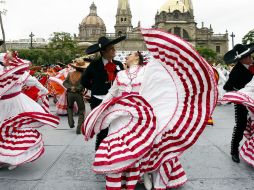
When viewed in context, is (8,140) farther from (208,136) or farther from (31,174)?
(208,136)

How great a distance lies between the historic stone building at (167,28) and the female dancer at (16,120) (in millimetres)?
85909

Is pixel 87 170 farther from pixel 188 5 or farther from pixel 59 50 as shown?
pixel 188 5

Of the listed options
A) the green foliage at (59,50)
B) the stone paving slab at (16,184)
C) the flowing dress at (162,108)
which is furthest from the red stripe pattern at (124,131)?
the green foliage at (59,50)

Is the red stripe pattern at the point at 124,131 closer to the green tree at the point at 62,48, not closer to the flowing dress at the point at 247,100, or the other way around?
the flowing dress at the point at 247,100

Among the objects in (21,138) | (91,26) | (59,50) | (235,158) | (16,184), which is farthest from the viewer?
(91,26)

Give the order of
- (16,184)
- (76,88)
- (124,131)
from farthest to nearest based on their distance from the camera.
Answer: (76,88) → (16,184) → (124,131)

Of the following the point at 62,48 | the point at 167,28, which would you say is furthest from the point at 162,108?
the point at 167,28

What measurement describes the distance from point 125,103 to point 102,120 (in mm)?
299

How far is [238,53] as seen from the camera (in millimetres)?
4891

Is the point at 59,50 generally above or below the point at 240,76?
above

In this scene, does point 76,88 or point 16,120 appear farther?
point 76,88

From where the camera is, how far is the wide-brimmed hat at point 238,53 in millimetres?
4796

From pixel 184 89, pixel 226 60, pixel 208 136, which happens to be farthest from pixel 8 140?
pixel 208 136

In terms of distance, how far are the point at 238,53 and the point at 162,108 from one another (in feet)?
5.75
